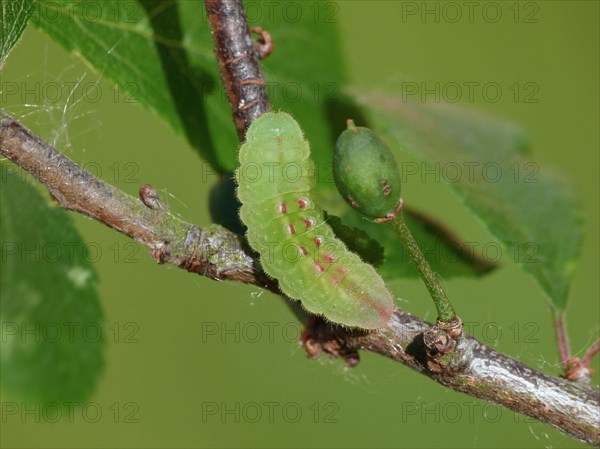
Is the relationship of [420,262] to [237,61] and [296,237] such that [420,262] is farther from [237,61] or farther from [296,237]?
[237,61]

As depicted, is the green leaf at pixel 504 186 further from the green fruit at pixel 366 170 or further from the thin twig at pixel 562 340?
the green fruit at pixel 366 170

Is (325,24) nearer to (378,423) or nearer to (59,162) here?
(59,162)

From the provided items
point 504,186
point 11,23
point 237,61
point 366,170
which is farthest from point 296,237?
point 504,186

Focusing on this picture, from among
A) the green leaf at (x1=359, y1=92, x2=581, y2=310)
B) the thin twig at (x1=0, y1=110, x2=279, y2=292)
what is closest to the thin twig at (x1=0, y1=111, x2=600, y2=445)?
the thin twig at (x1=0, y1=110, x2=279, y2=292)

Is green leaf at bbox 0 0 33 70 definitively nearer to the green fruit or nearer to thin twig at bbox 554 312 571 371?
the green fruit

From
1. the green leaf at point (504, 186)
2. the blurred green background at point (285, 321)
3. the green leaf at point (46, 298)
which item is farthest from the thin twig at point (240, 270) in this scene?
the blurred green background at point (285, 321)
